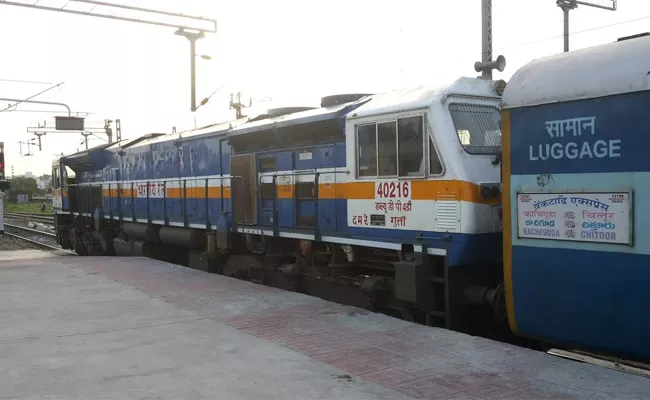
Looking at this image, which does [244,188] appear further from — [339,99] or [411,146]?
[411,146]

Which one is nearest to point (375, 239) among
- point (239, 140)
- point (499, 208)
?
point (499, 208)

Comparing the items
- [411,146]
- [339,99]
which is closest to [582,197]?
[411,146]

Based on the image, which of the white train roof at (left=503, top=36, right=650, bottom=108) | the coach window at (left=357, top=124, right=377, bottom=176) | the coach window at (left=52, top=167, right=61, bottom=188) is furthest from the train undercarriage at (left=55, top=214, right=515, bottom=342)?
the coach window at (left=52, top=167, right=61, bottom=188)

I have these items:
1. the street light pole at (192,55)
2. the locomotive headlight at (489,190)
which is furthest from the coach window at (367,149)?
the street light pole at (192,55)

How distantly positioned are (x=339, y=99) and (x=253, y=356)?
16.0 feet

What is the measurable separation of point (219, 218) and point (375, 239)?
16.3 ft

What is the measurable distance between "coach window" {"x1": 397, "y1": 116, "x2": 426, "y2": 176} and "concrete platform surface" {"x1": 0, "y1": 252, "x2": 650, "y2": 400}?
1.91 m

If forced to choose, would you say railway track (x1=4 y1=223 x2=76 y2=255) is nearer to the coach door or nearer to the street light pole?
the street light pole

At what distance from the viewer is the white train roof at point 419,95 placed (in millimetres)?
7074

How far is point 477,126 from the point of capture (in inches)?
289

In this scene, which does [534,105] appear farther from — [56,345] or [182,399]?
[56,345]

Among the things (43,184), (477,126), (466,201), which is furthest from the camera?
(43,184)

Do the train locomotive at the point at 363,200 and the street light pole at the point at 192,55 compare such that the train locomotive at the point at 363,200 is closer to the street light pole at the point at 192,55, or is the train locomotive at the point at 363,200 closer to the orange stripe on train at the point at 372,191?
the orange stripe on train at the point at 372,191

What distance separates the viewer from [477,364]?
532cm
